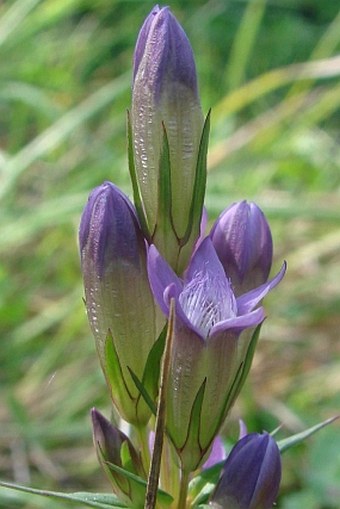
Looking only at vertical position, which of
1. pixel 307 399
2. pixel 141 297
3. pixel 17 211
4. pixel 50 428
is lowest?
pixel 307 399

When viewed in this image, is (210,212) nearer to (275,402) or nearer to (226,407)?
(275,402)

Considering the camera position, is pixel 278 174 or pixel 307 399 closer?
pixel 307 399

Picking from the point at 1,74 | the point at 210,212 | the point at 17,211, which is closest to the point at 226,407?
the point at 210,212

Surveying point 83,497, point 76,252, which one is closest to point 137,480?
point 83,497

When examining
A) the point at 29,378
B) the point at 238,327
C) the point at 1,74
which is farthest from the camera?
the point at 1,74

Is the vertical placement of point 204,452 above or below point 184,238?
below

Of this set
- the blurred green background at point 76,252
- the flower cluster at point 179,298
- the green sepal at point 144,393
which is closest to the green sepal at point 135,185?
the flower cluster at point 179,298
